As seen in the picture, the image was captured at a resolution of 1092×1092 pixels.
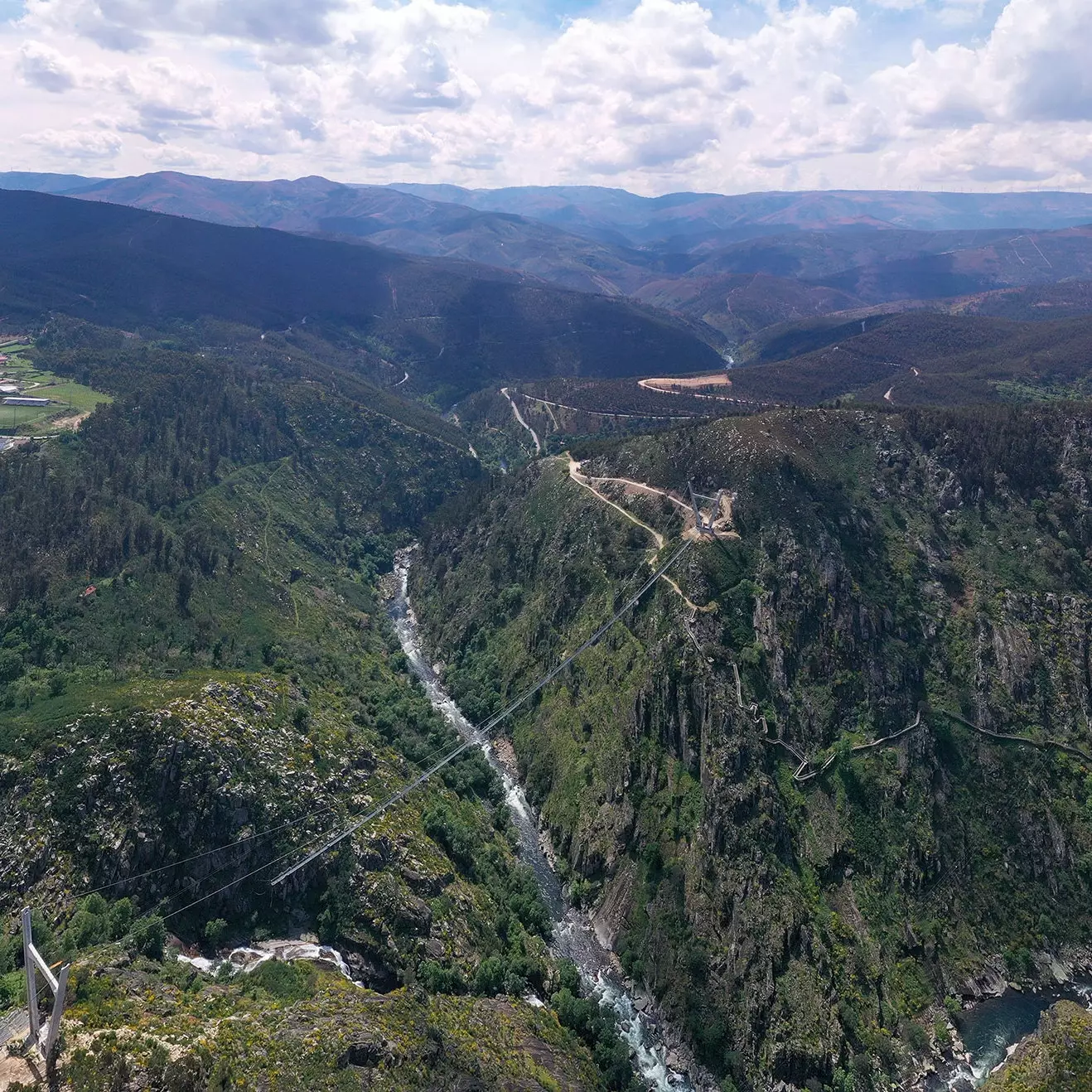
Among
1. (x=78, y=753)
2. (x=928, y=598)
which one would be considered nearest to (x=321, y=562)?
(x=78, y=753)

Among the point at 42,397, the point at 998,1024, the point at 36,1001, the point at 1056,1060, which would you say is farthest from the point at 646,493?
the point at 42,397

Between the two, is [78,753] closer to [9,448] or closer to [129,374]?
[9,448]

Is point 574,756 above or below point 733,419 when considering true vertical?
below

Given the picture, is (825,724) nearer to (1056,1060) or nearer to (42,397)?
(1056,1060)

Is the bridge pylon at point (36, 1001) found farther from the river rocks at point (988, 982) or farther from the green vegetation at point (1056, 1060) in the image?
the river rocks at point (988, 982)

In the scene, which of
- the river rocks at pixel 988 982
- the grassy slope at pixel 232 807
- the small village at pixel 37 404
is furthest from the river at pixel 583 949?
the small village at pixel 37 404
